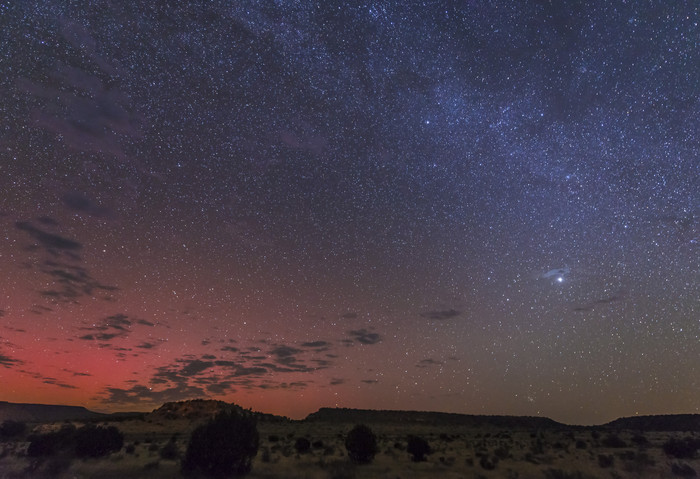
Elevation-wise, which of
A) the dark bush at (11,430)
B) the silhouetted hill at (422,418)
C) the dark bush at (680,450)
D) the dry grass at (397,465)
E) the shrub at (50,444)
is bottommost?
the dry grass at (397,465)

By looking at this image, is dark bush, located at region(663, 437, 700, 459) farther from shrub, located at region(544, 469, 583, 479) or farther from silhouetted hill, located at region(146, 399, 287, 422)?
silhouetted hill, located at region(146, 399, 287, 422)

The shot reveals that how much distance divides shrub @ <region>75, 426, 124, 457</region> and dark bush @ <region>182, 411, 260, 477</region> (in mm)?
10015

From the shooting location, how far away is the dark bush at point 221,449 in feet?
88.1

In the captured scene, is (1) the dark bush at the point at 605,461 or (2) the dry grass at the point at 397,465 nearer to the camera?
(2) the dry grass at the point at 397,465

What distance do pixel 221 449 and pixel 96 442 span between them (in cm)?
1318

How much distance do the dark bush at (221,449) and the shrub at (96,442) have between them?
1002 centimetres

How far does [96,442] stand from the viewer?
109 ft

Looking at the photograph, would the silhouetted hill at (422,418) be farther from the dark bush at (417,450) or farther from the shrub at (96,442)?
the shrub at (96,442)

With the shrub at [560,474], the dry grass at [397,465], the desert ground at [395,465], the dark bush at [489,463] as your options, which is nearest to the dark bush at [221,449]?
the desert ground at [395,465]

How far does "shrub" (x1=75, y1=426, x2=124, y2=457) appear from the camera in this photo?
32094 millimetres

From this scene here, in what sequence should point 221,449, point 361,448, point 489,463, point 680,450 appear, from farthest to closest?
point 680,450 → point 361,448 → point 489,463 → point 221,449

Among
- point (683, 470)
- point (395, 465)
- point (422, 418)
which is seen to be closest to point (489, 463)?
point (395, 465)

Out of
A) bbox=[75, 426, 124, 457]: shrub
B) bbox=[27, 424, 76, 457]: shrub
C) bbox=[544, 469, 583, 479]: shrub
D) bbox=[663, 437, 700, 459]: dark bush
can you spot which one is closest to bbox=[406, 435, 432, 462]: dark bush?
bbox=[544, 469, 583, 479]: shrub

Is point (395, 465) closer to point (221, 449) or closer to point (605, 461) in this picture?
point (221, 449)
